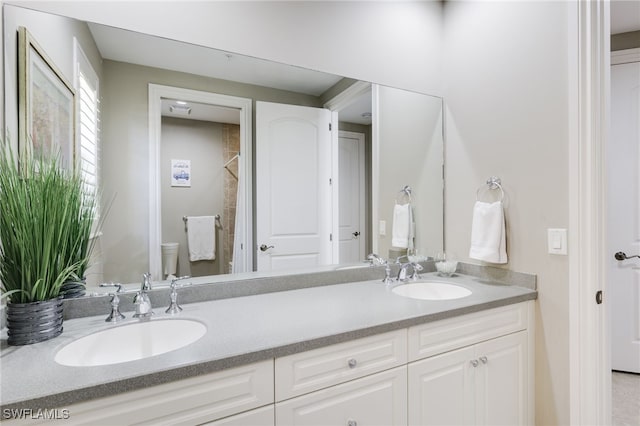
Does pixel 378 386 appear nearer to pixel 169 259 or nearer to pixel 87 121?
pixel 169 259

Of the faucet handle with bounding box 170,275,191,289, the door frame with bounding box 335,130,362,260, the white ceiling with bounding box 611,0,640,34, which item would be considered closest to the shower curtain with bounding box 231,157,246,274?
the faucet handle with bounding box 170,275,191,289

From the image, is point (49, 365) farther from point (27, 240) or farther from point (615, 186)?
point (615, 186)

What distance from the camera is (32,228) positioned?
934 mm

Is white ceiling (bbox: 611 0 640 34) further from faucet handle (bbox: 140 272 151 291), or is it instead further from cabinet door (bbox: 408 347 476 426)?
faucet handle (bbox: 140 272 151 291)

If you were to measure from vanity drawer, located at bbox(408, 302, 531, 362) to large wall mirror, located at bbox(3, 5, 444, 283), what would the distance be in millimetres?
633

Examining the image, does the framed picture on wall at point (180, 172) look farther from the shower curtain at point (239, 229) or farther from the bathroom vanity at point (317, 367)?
the bathroom vanity at point (317, 367)

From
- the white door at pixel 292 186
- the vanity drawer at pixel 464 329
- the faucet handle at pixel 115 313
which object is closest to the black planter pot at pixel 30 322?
the faucet handle at pixel 115 313

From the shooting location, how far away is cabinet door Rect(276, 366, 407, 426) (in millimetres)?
1012

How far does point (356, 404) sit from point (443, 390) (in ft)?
1.41

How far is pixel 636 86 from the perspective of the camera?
7.69 ft

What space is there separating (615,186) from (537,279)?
143 centimetres

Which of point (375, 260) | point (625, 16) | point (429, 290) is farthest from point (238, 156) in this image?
point (625, 16)

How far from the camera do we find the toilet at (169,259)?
142 cm

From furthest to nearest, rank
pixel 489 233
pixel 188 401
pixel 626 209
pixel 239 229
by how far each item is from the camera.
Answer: pixel 626 209
pixel 489 233
pixel 239 229
pixel 188 401
